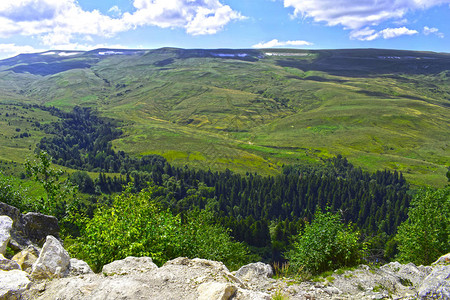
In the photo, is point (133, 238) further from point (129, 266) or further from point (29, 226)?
point (29, 226)

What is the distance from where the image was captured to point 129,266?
60.0 ft

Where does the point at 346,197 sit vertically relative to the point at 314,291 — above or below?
below

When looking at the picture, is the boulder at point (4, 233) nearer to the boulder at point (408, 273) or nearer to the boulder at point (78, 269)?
the boulder at point (78, 269)

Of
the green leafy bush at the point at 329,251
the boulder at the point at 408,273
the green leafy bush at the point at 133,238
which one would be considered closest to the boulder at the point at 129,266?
the green leafy bush at the point at 133,238

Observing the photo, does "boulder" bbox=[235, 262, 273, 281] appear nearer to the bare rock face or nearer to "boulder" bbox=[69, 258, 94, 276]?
the bare rock face

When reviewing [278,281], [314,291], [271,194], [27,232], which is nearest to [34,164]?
[27,232]

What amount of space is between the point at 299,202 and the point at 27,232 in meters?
184

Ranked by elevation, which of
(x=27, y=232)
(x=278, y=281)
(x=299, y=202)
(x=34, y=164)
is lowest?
(x=299, y=202)

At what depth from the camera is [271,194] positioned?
193 metres

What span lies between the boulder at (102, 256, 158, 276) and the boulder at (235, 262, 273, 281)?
7.42m

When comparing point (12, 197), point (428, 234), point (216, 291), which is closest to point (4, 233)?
point (12, 197)

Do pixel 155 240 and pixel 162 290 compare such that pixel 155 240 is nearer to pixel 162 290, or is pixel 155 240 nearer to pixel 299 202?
pixel 162 290

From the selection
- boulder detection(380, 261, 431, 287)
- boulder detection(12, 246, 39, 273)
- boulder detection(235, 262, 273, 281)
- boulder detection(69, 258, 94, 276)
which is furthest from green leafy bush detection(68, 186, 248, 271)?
boulder detection(380, 261, 431, 287)

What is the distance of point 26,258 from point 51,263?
3.29 m
